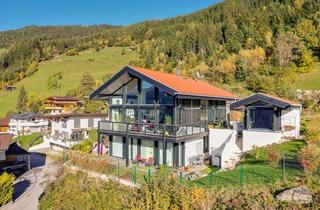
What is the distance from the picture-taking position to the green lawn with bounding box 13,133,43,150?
150 ft

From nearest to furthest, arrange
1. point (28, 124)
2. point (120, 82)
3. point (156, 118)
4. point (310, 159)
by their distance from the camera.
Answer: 1. point (310, 159)
2. point (156, 118)
3. point (120, 82)
4. point (28, 124)

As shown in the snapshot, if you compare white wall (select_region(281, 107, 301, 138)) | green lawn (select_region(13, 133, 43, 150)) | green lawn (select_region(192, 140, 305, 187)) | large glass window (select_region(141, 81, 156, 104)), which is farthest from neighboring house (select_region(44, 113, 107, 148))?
green lawn (select_region(192, 140, 305, 187))

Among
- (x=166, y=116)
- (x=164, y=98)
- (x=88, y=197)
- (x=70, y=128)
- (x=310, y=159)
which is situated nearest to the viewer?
(x=88, y=197)

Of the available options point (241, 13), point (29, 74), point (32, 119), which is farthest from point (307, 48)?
point (29, 74)

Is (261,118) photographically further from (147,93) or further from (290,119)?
(147,93)

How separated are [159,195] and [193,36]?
7442cm

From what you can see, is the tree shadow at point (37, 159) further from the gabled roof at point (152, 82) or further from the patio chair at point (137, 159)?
the patio chair at point (137, 159)

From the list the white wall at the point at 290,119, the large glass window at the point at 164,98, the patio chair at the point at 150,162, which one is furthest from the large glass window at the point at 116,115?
the white wall at the point at 290,119

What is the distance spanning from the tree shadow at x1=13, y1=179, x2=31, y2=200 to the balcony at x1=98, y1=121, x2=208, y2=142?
7145 millimetres

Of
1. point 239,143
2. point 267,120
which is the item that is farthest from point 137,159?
point 267,120

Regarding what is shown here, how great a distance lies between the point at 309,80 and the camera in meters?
50.5

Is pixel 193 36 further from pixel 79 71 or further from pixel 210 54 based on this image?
pixel 79 71

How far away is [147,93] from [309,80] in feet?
122

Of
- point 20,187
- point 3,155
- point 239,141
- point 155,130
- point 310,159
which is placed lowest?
point 20,187
